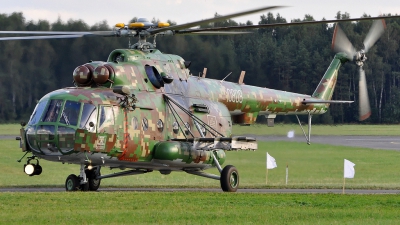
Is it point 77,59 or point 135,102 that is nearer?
point 135,102

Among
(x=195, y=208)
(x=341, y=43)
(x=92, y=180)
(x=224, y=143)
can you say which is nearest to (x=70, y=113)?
(x=92, y=180)

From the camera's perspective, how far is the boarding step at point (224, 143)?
2280 centimetres

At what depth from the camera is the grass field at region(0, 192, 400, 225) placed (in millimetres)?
15672

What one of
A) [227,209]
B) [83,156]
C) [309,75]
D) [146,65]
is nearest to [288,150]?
[309,75]

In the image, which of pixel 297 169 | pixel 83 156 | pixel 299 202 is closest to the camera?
pixel 299 202

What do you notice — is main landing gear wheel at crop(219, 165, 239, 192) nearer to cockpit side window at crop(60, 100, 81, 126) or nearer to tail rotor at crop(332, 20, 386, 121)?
cockpit side window at crop(60, 100, 81, 126)

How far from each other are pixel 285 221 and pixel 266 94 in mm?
13225

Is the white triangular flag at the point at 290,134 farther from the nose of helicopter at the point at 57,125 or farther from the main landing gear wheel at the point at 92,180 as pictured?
the nose of helicopter at the point at 57,125

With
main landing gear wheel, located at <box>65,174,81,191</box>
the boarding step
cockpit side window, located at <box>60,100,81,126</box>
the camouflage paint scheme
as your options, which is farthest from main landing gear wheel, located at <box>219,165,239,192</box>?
cockpit side window, located at <box>60,100,81,126</box>

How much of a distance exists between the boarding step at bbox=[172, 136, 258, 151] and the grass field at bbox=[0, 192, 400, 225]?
217 centimetres

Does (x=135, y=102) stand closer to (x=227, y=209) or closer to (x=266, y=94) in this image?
(x=227, y=209)

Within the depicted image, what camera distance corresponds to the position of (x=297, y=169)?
3491 centimetres

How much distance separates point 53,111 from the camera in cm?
2089

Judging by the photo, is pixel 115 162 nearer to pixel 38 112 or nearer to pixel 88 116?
pixel 88 116
